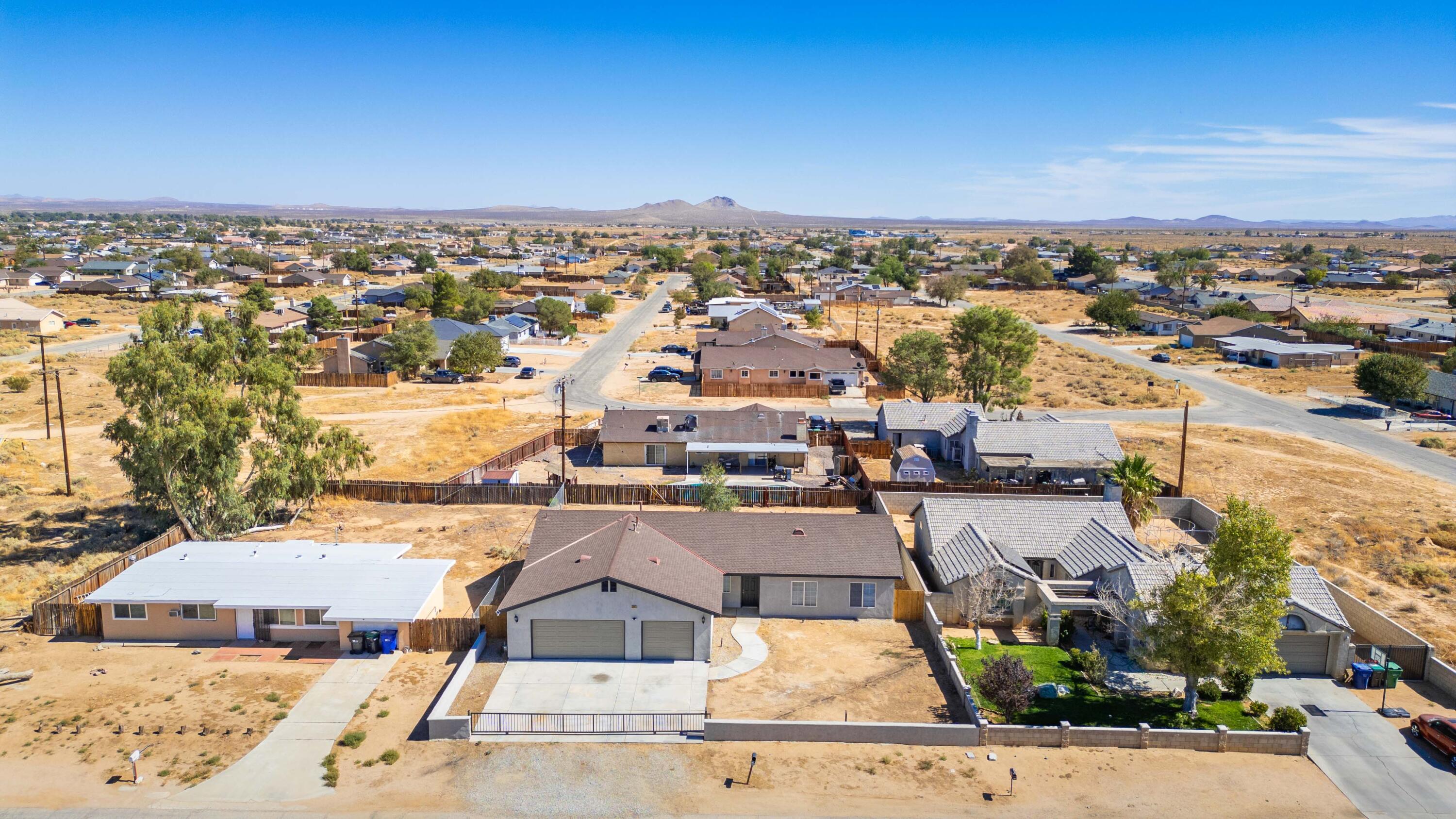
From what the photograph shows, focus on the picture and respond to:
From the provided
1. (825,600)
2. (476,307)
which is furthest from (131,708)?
(476,307)

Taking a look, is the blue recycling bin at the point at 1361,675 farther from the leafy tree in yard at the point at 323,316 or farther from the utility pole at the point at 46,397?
the leafy tree in yard at the point at 323,316

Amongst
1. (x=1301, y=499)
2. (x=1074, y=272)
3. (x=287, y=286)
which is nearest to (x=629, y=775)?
(x=1301, y=499)

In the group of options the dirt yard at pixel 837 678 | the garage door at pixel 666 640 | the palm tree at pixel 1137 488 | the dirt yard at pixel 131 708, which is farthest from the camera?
the palm tree at pixel 1137 488

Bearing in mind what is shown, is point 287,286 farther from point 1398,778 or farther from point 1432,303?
point 1432,303

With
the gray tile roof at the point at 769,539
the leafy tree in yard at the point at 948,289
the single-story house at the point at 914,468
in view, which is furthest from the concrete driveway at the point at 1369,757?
the leafy tree in yard at the point at 948,289

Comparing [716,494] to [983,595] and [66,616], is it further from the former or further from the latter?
[66,616]

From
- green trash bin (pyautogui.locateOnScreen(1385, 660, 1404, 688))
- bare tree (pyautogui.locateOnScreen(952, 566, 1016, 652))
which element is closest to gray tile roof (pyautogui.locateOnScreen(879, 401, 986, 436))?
bare tree (pyautogui.locateOnScreen(952, 566, 1016, 652))
